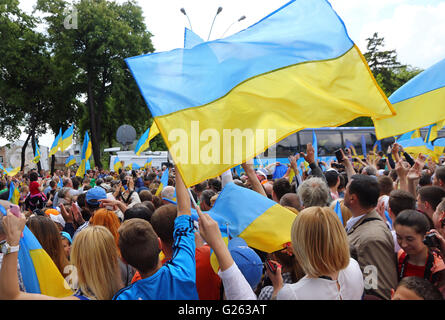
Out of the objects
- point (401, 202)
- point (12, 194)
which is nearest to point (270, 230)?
point (401, 202)

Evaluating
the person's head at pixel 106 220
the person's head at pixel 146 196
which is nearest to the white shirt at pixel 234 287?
the person's head at pixel 106 220

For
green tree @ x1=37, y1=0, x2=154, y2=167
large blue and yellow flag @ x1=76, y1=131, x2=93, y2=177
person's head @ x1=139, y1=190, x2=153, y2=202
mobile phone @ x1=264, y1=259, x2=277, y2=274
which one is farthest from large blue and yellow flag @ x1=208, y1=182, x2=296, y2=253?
green tree @ x1=37, y1=0, x2=154, y2=167

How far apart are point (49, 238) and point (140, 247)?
4.01ft

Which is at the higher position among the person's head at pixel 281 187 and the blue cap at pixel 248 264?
the person's head at pixel 281 187

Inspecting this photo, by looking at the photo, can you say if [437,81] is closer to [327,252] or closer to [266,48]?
[266,48]

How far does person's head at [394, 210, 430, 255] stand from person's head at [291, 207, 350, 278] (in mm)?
852

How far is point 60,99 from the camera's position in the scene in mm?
35344

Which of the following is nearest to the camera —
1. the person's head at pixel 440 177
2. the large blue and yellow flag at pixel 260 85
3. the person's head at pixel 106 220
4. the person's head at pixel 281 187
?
the large blue and yellow flag at pixel 260 85

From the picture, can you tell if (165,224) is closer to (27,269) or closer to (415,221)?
(27,269)

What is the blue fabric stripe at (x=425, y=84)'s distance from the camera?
4.91 m

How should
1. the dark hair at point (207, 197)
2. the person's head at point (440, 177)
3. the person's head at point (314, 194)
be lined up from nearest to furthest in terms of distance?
1. the person's head at point (314, 194)
2. the person's head at point (440, 177)
3. the dark hair at point (207, 197)

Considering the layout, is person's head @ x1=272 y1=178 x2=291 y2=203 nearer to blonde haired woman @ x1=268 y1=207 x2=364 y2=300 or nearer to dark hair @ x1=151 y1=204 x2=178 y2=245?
dark hair @ x1=151 y1=204 x2=178 y2=245

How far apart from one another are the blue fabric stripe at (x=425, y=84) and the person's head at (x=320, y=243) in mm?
3289

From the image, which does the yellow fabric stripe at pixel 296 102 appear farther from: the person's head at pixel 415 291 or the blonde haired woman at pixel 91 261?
the person's head at pixel 415 291
